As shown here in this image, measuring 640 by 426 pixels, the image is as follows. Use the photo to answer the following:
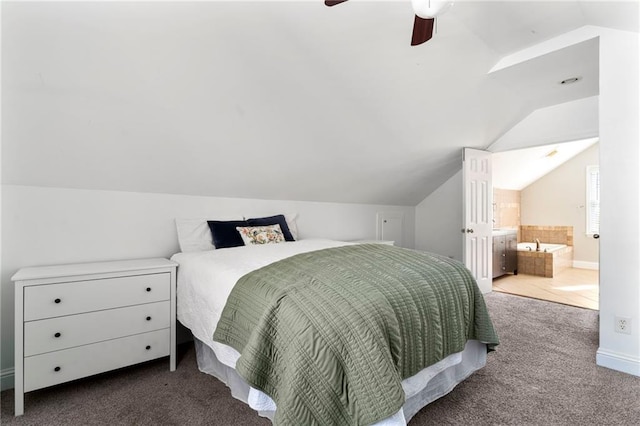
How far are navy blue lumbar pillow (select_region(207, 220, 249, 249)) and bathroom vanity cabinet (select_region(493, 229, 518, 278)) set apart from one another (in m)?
3.86

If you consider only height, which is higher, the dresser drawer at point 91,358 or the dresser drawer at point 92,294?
the dresser drawer at point 92,294

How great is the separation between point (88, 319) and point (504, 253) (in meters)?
5.30

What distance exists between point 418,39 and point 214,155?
1.69 m

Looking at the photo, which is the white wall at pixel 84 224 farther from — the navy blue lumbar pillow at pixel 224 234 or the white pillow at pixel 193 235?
the navy blue lumbar pillow at pixel 224 234

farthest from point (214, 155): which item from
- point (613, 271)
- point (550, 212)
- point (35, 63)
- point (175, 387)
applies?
point (550, 212)

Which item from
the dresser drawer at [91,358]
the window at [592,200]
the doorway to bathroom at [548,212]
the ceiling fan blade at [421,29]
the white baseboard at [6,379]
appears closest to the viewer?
the ceiling fan blade at [421,29]

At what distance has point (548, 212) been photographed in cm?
609

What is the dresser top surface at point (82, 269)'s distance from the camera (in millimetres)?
1703

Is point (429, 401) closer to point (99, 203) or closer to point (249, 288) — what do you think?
point (249, 288)

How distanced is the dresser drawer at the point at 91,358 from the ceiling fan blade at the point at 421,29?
2.33 m

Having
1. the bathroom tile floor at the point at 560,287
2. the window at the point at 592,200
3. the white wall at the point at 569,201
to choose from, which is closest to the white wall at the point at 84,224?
the bathroom tile floor at the point at 560,287

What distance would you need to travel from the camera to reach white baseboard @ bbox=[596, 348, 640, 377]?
81.9 inches

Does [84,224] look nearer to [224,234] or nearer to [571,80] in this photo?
[224,234]

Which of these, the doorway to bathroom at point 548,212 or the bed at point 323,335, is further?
the doorway to bathroom at point 548,212
